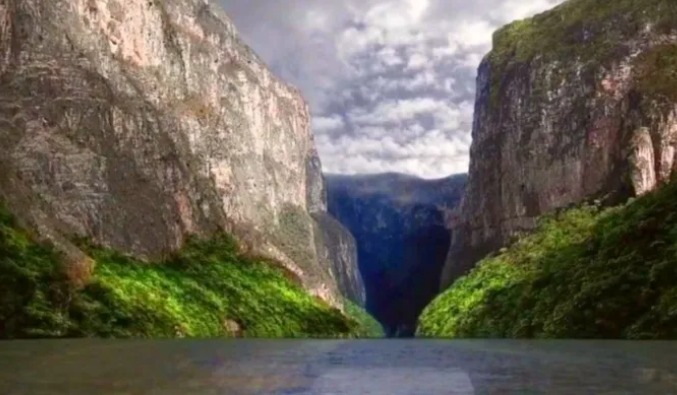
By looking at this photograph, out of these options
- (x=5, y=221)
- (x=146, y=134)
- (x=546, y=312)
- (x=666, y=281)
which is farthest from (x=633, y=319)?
(x=146, y=134)

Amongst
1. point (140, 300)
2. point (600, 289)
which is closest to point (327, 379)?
point (600, 289)

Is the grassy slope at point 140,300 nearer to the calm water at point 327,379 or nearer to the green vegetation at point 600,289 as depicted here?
the green vegetation at point 600,289

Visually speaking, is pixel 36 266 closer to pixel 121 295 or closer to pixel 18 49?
pixel 121 295

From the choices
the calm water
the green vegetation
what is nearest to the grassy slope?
the green vegetation

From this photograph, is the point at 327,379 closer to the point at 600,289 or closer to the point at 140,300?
the point at 600,289

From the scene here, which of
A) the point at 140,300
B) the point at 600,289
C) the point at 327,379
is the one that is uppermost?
the point at 600,289

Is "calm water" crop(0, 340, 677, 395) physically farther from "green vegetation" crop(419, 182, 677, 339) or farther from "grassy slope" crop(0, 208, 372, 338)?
"grassy slope" crop(0, 208, 372, 338)
